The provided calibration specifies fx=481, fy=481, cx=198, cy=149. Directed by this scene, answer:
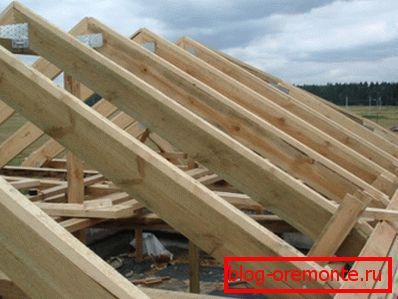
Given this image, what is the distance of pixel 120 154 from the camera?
6.77 ft

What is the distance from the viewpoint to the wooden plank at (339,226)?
2.32 metres

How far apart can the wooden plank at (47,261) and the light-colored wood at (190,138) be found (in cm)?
81

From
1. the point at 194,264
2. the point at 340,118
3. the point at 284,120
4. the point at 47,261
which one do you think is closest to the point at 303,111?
the point at 284,120

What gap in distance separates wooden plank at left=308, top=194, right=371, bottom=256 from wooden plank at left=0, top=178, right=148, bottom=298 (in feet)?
4.42

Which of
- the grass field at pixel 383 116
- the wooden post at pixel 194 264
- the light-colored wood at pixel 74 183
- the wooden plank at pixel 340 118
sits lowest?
the wooden post at pixel 194 264

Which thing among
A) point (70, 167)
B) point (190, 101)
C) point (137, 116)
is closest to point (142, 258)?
point (70, 167)

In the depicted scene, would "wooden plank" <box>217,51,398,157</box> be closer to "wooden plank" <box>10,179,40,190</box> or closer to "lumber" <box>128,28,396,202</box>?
"lumber" <box>128,28,396,202</box>

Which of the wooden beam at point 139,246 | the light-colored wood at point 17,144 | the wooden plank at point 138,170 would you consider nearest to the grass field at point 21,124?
the light-colored wood at point 17,144

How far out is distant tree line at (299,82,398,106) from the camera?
51.5 m

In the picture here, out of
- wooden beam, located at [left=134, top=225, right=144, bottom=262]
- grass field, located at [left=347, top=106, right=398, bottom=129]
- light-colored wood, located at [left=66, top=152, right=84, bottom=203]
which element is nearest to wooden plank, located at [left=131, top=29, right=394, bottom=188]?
light-colored wood, located at [left=66, top=152, right=84, bottom=203]

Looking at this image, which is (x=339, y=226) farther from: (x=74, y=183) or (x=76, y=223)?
(x=74, y=183)

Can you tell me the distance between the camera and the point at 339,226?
7.61 ft

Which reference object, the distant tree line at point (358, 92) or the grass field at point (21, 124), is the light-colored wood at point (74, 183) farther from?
the distant tree line at point (358, 92)

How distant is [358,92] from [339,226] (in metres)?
61.3
